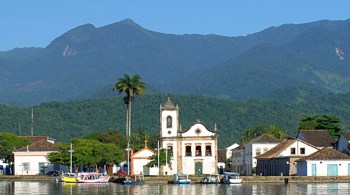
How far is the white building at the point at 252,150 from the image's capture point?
434ft

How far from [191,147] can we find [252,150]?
38.9 feet

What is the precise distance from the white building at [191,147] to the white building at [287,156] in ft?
24.2

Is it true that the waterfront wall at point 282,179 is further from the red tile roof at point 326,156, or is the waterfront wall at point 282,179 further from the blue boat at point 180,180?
the red tile roof at point 326,156

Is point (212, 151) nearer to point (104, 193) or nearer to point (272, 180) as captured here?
point (272, 180)

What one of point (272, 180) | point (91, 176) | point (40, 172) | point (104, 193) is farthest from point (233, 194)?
point (40, 172)

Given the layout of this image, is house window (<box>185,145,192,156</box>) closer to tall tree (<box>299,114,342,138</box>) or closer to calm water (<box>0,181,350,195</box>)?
calm water (<box>0,181,350,195</box>)

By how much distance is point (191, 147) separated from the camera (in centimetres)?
12512

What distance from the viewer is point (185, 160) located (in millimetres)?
125188

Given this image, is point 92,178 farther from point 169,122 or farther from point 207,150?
point 207,150

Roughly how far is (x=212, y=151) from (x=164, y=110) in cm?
826

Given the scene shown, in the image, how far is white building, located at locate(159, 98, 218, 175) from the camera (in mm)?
124750

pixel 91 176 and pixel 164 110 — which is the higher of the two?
pixel 164 110

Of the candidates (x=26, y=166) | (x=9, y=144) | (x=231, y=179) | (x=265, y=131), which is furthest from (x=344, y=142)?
(x=265, y=131)

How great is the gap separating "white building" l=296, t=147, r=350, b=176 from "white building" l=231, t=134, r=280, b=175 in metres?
22.6
